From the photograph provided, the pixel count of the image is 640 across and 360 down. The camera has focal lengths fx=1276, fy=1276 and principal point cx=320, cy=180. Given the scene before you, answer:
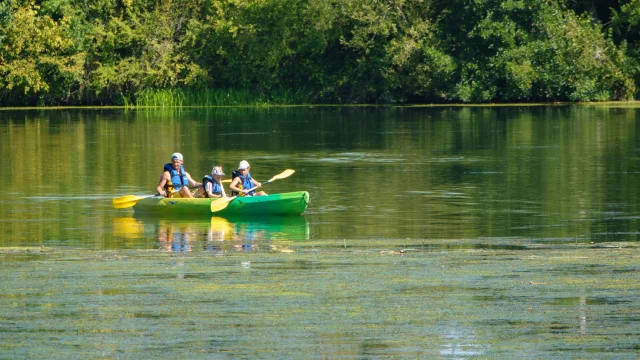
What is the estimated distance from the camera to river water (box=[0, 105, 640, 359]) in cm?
1080

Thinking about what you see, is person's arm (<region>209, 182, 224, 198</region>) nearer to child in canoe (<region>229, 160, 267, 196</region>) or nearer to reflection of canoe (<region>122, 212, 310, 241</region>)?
child in canoe (<region>229, 160, 267, 196</region>)

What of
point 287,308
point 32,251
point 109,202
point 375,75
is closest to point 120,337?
point 287,308

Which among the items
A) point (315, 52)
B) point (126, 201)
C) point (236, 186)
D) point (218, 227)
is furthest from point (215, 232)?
point (315, 52)

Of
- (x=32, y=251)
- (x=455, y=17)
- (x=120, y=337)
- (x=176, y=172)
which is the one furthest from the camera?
(x=455, y=17)

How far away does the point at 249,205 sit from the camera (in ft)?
66.5

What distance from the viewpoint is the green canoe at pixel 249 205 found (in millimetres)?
20250

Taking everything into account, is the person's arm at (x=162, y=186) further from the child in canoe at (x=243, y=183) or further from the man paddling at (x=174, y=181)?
the child in canoe at (x=243, y=183)

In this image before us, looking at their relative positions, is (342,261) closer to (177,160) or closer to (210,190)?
(210,190)

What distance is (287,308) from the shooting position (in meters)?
12.0

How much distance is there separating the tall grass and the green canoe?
167ft

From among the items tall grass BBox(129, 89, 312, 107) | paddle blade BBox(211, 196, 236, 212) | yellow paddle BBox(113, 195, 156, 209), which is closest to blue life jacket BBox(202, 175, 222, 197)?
paddle blade BBox(211, 196, 236, 212)

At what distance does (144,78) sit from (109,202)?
156 ft

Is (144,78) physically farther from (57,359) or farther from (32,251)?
(57,359)

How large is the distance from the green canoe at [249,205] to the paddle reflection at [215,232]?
0.45ft
